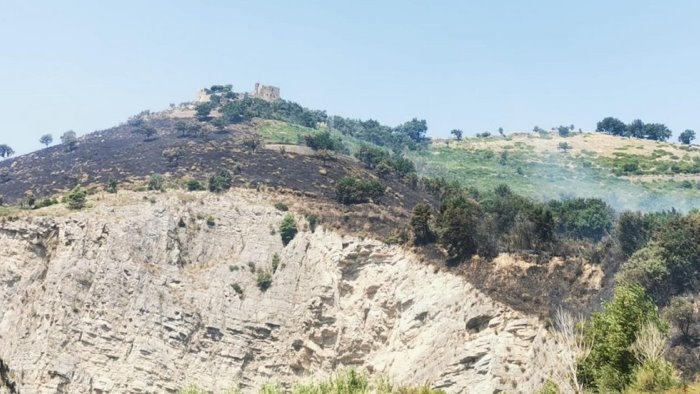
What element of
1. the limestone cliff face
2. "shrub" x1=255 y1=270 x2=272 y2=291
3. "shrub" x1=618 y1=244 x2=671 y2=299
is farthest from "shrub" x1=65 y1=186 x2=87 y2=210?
"shrub" x1=618 y1=244 x2=671 y2=299

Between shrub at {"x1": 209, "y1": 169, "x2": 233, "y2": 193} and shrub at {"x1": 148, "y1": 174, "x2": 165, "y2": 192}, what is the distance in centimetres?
416

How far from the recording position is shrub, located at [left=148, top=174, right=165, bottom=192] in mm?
70500

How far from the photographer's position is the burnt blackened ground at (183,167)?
75312 millimetres

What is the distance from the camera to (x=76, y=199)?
213 ft

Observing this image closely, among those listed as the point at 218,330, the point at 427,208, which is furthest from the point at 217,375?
the point at 427,208

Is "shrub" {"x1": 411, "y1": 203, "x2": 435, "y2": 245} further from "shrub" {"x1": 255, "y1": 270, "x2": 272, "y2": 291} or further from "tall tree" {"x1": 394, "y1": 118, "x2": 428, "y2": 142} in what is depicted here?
"tall tree" {"x1": 394, "y1": 118, "x2": 428, "y2": 142}

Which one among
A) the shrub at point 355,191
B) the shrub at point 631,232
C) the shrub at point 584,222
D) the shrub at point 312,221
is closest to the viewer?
the shrub at point 631,232

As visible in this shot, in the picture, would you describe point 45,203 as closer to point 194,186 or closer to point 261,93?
point 194,186

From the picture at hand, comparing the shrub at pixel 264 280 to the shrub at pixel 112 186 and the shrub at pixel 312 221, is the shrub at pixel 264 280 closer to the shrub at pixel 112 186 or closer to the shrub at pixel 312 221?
the shrub at pixel 312 221

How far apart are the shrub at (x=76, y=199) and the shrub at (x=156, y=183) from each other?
6.12m

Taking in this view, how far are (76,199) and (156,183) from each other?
816cm

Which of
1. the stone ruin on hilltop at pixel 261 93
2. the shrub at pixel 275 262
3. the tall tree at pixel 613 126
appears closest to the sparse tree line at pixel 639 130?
the tall tree at pixel 613 126

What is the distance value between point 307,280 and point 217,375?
32.2 ft

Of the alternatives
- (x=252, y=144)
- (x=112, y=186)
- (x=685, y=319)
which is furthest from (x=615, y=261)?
(x=252, y=144)
